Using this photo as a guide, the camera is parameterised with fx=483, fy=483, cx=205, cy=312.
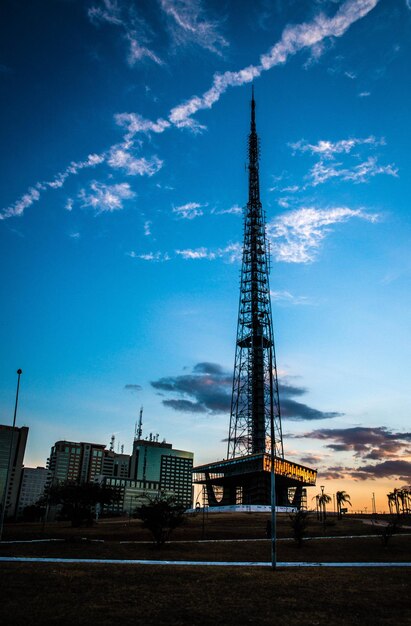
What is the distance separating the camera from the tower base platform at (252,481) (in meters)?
116

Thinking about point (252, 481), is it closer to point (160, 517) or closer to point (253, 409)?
point (253, 409)

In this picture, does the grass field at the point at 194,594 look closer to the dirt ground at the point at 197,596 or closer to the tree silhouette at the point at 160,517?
the dirt ground at the point at 197,596

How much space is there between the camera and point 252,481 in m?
121

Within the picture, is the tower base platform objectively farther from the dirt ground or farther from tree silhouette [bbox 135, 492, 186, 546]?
the dirt ground

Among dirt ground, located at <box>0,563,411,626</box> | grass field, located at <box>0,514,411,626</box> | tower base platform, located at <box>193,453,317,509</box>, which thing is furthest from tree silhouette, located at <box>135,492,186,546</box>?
tower base platform, located at <box>193,453,317,509</box>

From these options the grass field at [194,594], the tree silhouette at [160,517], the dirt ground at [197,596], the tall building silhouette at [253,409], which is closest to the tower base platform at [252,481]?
the tall building silhouette at [253,409]

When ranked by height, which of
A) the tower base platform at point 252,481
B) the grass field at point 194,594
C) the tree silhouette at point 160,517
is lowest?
the grass field at point 194,594

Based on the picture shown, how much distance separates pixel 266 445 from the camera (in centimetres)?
12669

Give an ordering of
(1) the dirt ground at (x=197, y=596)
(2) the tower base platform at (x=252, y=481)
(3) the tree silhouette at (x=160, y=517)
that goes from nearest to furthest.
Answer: (1) the dirt ground at (x=197, y=596) < (3) the tree silhouette at (x=160, y=517) < (2) the tower base platform at (x=252, y=481)

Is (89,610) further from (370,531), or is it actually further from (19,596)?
(370,531)

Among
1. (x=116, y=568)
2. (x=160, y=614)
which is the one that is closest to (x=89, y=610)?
(x=160, y=614)

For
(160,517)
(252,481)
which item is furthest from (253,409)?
(160,517)

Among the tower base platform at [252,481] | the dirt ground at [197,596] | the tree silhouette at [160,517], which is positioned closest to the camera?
the dirt ground at [197,596]

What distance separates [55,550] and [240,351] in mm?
100316
